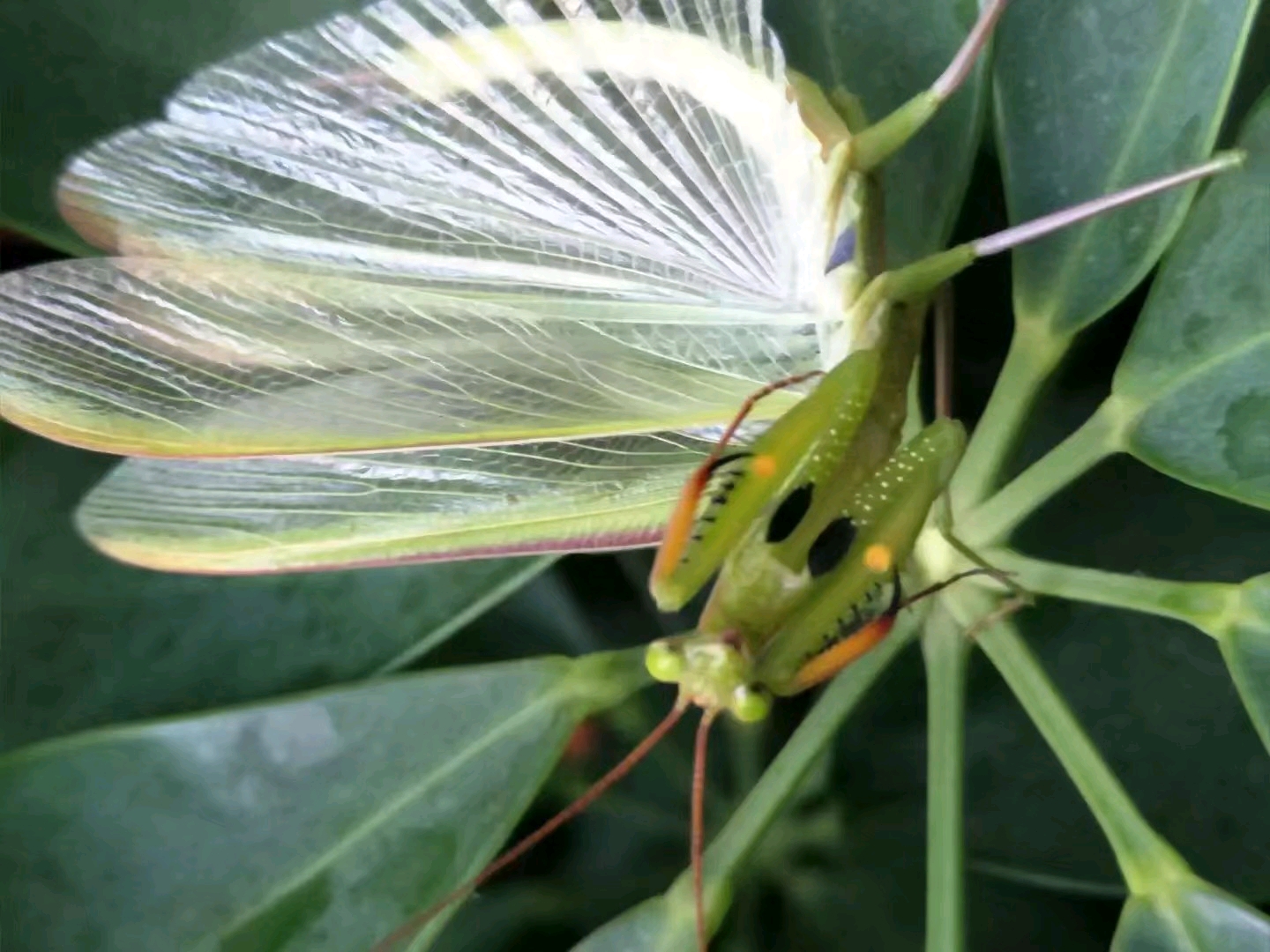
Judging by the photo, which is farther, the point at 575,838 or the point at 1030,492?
the point at 575,838

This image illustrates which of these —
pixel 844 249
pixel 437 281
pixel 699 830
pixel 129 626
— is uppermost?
pixel 844 249

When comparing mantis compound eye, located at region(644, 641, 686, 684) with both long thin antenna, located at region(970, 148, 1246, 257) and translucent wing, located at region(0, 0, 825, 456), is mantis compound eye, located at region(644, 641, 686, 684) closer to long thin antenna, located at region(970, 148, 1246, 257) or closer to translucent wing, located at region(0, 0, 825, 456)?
translucent wing, located at region(0, 0, 825, 456)

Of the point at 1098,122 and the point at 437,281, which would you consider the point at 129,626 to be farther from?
the point at 1098,122

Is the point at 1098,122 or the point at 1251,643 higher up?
the point at 1098,122

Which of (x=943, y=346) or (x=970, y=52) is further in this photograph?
(x=943, y=346)

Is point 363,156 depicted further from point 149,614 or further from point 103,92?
point 149,614

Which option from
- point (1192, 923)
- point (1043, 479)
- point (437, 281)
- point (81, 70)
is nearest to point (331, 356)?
point (437, 281)

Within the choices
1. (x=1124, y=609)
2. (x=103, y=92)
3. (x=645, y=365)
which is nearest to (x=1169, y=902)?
(x=1124, y=609)
